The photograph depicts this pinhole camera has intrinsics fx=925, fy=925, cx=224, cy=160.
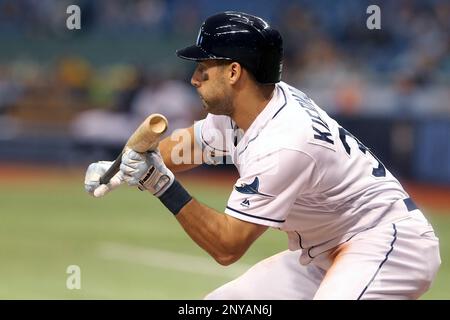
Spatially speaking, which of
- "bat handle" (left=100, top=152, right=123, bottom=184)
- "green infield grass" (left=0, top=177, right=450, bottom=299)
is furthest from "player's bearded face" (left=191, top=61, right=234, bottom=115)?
"green infield grass" (left=0, top=177, right=450, bottom=299)

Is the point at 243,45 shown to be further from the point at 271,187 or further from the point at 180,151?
the point at 180,151

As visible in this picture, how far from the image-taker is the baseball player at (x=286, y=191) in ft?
16.1

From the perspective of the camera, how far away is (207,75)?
518 centimetres

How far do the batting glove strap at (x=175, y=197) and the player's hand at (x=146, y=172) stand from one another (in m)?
0.02

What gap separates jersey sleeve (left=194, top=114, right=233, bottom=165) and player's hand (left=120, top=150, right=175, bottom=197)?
759 millimetres

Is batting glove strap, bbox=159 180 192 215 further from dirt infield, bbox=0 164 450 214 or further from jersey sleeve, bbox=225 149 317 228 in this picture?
dirt infield, bbox=0 164 450 214

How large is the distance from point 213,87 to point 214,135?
65 centimetres

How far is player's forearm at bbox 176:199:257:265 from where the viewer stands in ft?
16.0

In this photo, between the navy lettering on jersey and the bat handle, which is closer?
the navy lettering on jersey

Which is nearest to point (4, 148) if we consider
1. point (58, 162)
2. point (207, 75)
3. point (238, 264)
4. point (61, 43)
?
point (58, 162)

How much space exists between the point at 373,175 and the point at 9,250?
19.7ft

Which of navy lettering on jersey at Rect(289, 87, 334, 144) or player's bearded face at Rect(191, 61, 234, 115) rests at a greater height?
player's bearded face at Rect(191, 61, 234, 115)

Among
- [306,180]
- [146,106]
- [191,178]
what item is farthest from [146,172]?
[146,106]

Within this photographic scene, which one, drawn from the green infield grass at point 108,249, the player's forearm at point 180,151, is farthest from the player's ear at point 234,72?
the green infield grass at point 108,249
